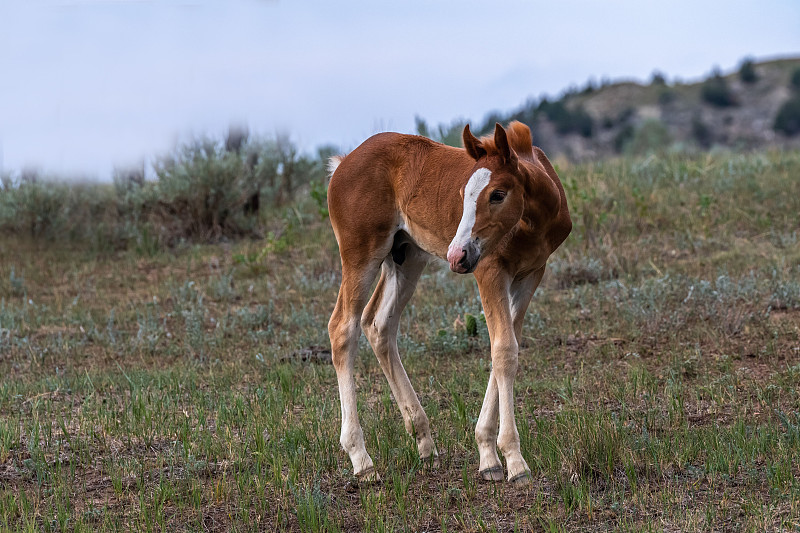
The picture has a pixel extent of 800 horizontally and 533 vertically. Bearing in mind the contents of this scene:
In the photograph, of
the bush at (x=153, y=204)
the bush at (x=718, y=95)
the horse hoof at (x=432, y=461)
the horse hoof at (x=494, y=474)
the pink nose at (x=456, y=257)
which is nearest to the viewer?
Answer: the pink nose at (x=456, y=257)

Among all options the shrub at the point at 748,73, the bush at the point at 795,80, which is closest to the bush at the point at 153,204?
the bush at the point at 795,80

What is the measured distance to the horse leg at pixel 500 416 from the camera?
15.8ft

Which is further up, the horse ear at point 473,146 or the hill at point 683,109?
the hill at point 683,109

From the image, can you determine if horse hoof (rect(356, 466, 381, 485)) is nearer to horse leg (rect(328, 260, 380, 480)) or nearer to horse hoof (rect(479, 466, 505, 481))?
horse leg (rect(328, 260, 380, 480))

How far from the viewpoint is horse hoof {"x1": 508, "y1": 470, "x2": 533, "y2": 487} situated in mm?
4785

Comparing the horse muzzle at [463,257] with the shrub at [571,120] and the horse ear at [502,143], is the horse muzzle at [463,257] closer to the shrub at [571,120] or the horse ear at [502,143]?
the horse ear at [502,143]

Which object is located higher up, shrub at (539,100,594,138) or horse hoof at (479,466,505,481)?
shrub at (539,100,594,138)

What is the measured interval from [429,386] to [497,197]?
2846 mm

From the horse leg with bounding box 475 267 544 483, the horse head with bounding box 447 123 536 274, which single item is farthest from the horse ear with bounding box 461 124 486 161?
the horse leg with bounding box 475 267 544 483

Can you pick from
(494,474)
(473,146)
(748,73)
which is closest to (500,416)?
(494,474)

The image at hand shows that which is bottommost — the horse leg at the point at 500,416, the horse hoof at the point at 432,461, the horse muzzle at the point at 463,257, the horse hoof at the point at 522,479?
the horse hoof at the point at 522,479

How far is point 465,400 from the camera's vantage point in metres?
6.55

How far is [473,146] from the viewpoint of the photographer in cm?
A: 470

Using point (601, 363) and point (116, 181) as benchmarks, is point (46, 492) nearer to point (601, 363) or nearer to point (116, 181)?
point (601, 363)
